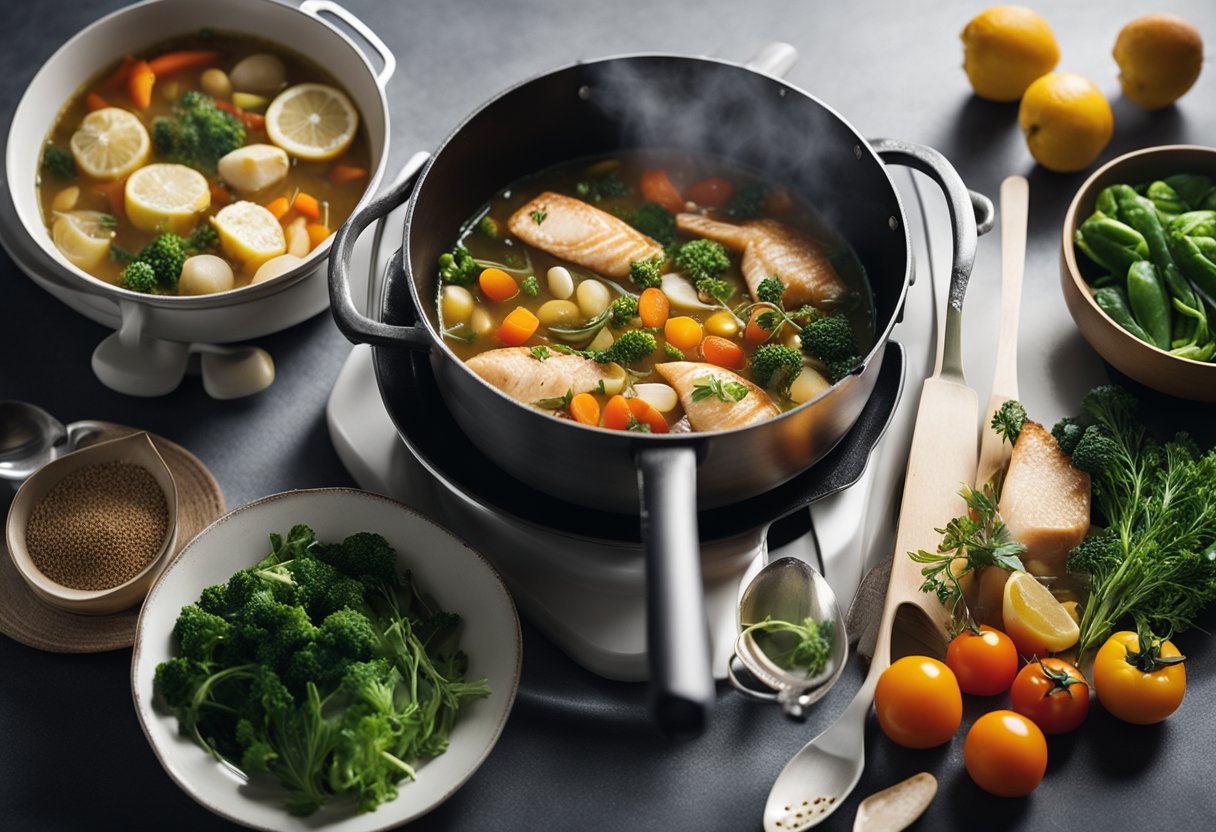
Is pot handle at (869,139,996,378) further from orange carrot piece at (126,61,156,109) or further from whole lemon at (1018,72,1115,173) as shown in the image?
orange carrot piece at (126,61,156,109)

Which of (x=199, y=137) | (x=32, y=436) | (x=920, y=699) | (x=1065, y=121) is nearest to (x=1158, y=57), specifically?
(x=1065, y=121)

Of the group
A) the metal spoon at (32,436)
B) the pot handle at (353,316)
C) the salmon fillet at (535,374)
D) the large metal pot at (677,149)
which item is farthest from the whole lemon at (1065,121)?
the metal spoon at (32,436)

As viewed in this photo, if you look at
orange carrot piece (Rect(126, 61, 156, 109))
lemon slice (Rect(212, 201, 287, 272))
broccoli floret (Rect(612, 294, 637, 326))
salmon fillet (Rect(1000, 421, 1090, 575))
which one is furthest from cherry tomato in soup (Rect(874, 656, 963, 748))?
orange carrot piece (Rect(126, 61, 156, 109))

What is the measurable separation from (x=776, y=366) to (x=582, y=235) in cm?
47

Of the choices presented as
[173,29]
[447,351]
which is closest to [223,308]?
[447,351]

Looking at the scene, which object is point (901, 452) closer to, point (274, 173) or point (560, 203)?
point (560, 203)

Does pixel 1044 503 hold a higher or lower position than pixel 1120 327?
lower

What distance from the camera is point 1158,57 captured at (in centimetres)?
249

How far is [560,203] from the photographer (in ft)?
7.43

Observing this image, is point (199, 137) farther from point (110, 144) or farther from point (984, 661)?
point (984, 661)

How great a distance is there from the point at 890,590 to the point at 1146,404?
2.37 feet

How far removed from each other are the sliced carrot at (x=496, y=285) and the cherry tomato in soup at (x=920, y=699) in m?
0.97

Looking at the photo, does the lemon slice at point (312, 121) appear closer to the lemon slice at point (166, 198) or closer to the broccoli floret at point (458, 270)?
the lemon slice at point (166, 198)

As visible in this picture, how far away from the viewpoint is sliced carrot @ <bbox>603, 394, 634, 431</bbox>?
1944mm
